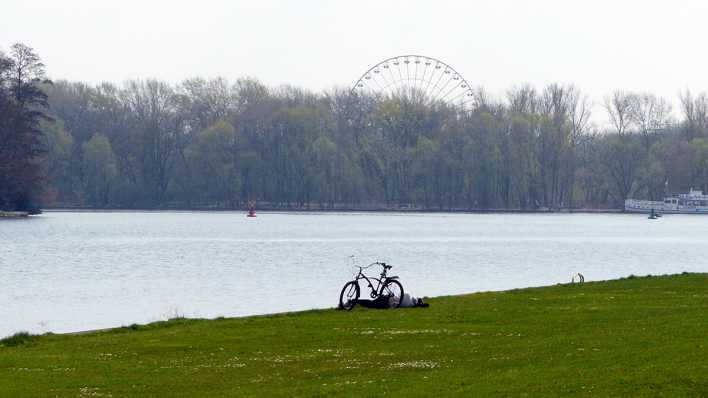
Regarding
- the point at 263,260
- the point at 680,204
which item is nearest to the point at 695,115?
the point at 680,204

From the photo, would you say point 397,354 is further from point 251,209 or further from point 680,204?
point 680,204

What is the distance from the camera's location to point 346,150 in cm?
15575

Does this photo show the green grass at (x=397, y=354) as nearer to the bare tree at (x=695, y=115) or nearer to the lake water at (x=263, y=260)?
the lake water at (x=263, y=260)

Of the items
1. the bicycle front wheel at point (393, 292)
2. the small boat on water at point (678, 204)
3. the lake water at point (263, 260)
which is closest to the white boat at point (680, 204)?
the small boat on water at point (678, 204)

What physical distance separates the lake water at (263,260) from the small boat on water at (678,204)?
90.9ft

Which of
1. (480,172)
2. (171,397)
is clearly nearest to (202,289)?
(171,397)

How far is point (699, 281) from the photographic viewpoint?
35406mm

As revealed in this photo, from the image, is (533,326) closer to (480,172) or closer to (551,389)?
(551,389)

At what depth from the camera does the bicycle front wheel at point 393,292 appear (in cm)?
2952

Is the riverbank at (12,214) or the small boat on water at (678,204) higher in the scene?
the small boat on water at (678,204)

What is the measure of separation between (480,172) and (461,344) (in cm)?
13449

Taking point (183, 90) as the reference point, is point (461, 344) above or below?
below

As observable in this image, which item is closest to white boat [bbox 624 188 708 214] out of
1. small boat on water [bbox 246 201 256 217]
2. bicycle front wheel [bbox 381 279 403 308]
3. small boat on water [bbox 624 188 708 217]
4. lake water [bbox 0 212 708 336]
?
small boat on water [bbox 624 188 708 217]

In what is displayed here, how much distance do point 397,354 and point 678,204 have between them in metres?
154
